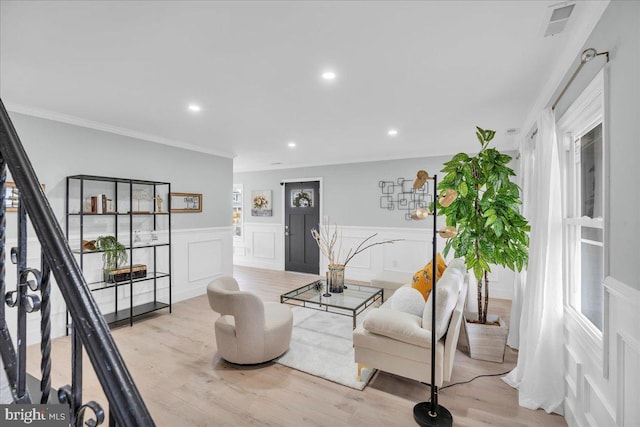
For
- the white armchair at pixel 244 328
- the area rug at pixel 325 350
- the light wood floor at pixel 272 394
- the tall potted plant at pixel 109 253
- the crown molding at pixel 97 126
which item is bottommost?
the light wood floor at pixel 272 394

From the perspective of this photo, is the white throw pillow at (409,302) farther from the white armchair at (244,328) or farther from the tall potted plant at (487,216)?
the white armchair at (244,328)

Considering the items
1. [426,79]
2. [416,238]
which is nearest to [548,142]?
[426,79]

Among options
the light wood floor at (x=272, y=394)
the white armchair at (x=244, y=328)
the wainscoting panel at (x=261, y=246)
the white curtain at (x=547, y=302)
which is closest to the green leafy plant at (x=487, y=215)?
the white curtain at (x=547, y=302)

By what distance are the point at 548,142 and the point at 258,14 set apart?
213 centimetres

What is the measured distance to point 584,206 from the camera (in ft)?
6.98

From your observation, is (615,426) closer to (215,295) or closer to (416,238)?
(215,295)

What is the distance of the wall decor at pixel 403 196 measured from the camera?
551 centimetres

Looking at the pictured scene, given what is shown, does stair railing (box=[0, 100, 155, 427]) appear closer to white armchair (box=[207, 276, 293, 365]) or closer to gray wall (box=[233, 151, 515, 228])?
white armchair (box=[207, 276, 293, 365])

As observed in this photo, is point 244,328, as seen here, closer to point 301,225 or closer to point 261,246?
point 301,225

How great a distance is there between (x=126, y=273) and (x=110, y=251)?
35 cm

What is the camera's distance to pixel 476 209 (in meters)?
2.83

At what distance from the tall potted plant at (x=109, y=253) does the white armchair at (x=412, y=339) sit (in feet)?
9.56

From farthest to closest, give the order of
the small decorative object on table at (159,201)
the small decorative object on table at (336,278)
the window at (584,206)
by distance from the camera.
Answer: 1. the small decorative object on table at (159,201)
2. the small decorative object on table at (336,278)
3. the window at (584,206)

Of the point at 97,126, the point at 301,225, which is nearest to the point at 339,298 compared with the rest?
the point at 97,126
